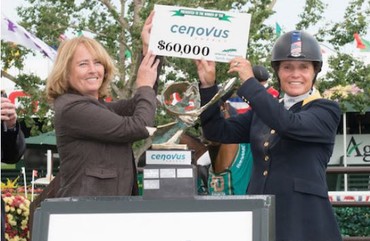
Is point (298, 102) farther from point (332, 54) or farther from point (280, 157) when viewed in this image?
point (332, 54)

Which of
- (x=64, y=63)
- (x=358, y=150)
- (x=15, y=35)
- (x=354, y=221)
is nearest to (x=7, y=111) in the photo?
(x=64, y=63)

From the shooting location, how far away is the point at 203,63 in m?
3.88

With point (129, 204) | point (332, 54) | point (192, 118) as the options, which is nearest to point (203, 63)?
point (192, 118)

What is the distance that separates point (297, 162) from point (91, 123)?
0.91 m

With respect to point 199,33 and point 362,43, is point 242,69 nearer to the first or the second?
point 199,33

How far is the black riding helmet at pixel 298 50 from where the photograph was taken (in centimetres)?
369

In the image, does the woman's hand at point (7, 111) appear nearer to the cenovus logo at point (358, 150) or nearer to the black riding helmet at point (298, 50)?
the black riding helmet at point (298, 50)

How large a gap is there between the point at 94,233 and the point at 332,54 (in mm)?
20567

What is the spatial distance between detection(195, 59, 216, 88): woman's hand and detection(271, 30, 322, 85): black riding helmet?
1.01 ft

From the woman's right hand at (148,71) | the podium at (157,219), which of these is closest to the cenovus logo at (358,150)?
the woman's right hand at (148,71)

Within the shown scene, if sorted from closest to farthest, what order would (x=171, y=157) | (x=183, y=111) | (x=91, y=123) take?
(x=171, y=157)
(x=91, y=123)
(x=183, y=111)

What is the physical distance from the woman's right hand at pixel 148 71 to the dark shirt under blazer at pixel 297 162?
1.44ft

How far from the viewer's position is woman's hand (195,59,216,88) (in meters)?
3.89

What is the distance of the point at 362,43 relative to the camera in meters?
24.4
